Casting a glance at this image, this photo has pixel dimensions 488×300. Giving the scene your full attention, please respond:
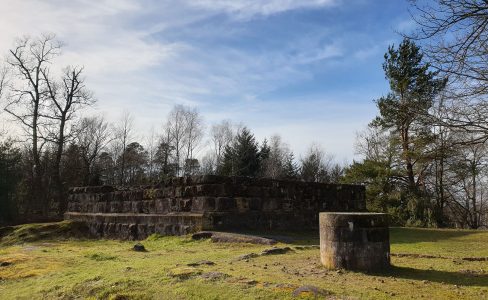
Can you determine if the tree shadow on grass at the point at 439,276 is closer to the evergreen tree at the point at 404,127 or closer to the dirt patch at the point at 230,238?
the dirt patch at the point at 230,238

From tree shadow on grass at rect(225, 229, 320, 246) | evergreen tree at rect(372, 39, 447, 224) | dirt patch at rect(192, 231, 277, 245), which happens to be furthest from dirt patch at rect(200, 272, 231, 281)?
evergreen tree at rect(372, 39, 447, 224)

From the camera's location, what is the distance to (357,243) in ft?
18.4

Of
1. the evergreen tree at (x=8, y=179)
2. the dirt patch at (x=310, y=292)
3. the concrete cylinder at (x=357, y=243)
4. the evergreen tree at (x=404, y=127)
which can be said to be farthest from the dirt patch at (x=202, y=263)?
the evergreen tree at (x=8, y=179)

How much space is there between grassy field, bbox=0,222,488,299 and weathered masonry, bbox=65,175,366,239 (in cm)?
281

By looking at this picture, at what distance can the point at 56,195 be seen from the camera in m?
34.1

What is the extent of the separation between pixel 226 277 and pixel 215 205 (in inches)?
232

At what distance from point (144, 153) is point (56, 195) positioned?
1846 cm

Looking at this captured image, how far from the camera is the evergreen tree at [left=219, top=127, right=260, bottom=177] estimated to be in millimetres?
40044

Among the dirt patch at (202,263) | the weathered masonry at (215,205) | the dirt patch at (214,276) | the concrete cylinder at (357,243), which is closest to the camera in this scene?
the dirt patch at (214,276)

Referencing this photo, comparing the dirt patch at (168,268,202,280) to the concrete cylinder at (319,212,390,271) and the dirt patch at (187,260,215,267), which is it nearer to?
the dirt patch at (187,260,215,267)

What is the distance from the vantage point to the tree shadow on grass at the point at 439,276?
4941 mm

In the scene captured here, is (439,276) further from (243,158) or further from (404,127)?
(243,158)

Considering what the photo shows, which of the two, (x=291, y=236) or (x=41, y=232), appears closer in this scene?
(x=291, y=236)

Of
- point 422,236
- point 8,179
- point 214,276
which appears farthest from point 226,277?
point 8,179
